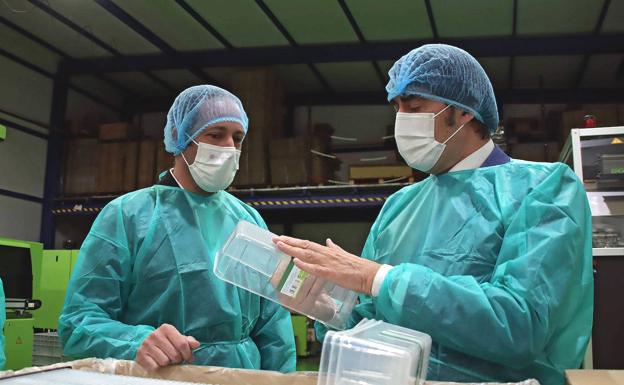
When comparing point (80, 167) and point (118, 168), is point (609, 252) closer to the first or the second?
point (118, 168)

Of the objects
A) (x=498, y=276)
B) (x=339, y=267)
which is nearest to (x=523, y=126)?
(x=498, y=276)

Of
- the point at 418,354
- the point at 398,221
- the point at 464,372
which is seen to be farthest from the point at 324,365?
the point at 398,221

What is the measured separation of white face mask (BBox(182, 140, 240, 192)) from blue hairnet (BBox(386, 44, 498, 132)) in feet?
2.45

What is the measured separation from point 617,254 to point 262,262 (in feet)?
8.60

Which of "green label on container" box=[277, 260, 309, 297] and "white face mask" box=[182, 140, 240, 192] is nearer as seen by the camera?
"green label on container" box=[277, 260, 309, 297]

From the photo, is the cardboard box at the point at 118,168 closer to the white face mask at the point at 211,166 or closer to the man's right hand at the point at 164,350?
the white face mask at the point at 211,166

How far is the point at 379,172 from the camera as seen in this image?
7145 millimetres

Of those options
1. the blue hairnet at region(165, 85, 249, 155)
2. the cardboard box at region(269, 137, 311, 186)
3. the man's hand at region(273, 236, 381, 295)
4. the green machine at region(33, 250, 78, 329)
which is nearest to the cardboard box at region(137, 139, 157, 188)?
the green machine at region(33, 250, 78, 329)

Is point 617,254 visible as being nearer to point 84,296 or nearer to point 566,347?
point 566,347

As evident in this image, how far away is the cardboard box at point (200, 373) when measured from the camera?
1.16 m

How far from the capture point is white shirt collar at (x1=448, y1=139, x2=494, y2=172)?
151cm

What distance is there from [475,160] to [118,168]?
6.80 m

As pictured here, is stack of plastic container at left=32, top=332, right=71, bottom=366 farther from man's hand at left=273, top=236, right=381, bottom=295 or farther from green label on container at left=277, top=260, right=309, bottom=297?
man's hand at left=273, top=236, right=381, bottom=295

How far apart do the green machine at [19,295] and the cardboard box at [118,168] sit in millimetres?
2439
